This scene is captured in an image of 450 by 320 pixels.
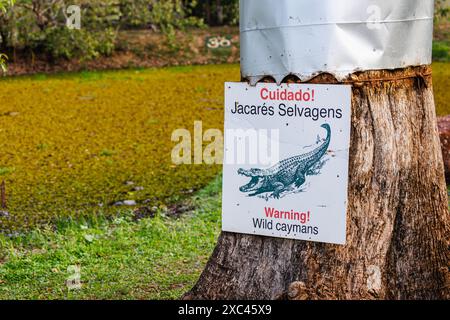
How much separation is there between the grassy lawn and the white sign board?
101 centimetres

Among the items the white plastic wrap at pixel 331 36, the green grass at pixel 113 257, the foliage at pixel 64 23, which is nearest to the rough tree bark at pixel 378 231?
the white plastic wrap at pixel 331 36

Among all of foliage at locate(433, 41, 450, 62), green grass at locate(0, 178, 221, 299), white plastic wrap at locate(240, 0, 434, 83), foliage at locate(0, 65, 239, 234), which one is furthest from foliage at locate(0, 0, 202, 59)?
white plastic wrap at locate(240, 0, 434, 83)

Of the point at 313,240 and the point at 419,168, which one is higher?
the point at 419,168

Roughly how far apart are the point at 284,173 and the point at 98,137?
6679mm

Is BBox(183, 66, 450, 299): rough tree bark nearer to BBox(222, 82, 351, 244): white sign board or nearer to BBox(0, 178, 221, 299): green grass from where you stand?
BBox(222, 82, 351, 244): white sign board

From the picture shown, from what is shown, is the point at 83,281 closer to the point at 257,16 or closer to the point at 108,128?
the point at 257,16

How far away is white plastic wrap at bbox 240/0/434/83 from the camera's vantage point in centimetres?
313

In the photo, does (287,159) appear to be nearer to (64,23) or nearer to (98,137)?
(98,137)

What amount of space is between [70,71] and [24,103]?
347 cm

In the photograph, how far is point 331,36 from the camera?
314 cm

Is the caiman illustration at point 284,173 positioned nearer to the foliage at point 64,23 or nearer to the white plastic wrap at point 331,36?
the white plastic wrap at point 331,36

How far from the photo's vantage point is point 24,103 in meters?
11.7

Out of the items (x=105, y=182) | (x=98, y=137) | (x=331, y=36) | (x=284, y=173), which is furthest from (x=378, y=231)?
(x=98, y=137)
